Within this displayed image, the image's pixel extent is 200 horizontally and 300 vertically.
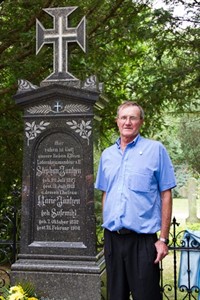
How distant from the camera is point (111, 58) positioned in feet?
27.1

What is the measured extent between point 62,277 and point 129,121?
2031 millimetres

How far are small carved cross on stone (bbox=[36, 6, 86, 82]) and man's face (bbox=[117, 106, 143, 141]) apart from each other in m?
1.53

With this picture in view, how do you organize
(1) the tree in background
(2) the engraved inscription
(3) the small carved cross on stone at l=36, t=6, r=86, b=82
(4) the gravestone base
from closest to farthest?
(4) the gravestone base → (2) the engraved inscription → (3) the small carved cross on stone at l=36, t=6, r=86, b=82 → (1) the tree in background

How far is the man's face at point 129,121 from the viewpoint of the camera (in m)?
3.53

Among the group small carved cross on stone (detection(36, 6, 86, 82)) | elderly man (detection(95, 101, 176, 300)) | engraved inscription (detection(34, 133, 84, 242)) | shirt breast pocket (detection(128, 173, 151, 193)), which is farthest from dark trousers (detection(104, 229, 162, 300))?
small carved cross on stone (detection(36, 6, 86, 82))

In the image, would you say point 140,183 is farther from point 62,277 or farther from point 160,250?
point 62,277

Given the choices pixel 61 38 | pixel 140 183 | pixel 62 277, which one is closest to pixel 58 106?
pixel 61 38

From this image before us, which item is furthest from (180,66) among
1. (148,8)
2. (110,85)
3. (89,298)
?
(89,298)

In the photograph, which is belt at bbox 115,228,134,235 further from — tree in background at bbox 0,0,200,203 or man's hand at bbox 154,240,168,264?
tree in background at bbox 0,0,200,203

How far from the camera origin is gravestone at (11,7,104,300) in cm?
461

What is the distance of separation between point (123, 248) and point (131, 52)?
231 inches

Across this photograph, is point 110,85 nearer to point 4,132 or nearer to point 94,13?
point 94,13

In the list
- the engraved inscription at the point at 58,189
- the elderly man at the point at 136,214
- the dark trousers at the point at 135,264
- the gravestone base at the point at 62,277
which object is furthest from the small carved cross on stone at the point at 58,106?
the dark trousers at the point at 135,264

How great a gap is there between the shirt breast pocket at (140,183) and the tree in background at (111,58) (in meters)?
2.69
